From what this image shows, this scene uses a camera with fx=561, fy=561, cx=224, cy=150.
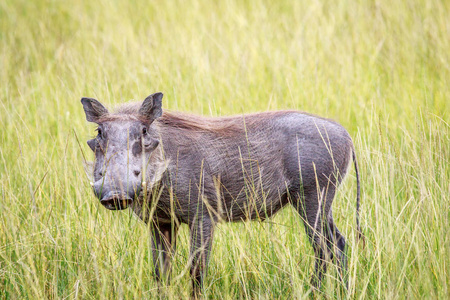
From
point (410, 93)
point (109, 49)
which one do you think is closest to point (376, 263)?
point (410, 93)

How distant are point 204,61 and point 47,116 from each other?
151 cm

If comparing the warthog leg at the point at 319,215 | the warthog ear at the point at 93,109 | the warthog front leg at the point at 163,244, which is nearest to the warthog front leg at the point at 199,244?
the warthog front leg at the point at 163,244

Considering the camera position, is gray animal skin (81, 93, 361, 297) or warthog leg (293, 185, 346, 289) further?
warthog leg (293, 185, 346, 289)

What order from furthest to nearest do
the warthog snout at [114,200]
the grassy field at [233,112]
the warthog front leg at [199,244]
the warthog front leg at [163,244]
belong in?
1. the warthog front leg at [163,244]
2. the warthog front leg at [199,244]
3. the grassy field at [233,112]
4. the warthog snout at [114,200]

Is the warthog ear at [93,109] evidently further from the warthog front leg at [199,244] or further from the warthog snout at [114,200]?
the warthog front leg at [199,244]

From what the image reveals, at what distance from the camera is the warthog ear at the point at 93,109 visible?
8.95 ft

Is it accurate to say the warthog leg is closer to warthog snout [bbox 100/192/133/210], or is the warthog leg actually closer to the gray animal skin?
the gray animal skin

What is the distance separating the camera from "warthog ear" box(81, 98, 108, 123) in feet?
8.95

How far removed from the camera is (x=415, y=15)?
5.91 metres

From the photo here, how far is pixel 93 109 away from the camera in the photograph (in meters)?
2.75

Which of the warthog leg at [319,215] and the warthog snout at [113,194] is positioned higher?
the warthog snout at [113,194]

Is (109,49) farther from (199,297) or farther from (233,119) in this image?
(199,297)

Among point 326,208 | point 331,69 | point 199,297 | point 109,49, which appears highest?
point 109,49

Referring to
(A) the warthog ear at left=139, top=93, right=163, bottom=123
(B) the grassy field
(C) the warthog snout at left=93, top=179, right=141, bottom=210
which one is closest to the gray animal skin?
(A) the warthog ear at left=139, top=93, right=163, bottom=123
